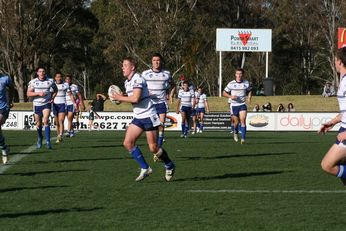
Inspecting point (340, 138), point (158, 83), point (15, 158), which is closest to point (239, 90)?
point (158, 83)

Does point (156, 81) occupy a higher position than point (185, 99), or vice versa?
point (156, 81)

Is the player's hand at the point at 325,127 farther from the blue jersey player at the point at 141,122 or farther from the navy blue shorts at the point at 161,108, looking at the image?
the navy blue shorts at the point at 161,108

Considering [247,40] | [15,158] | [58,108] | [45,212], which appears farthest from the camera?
[247,40]

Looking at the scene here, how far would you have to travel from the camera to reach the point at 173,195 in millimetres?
9773

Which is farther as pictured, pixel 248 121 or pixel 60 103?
pixel 248 121

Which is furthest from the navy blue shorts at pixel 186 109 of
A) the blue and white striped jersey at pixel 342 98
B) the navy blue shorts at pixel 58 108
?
the blue and white striped jersey at pixel 342 98

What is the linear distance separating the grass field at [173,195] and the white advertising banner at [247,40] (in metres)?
38.3

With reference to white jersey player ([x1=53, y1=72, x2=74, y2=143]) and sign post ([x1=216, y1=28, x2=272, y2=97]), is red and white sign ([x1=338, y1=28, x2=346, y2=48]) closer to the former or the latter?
sign post ([x1=216, y1=28, x2=272, y2=97])

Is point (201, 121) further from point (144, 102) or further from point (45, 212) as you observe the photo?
point (45, 212)

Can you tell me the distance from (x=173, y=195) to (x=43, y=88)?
9.64m

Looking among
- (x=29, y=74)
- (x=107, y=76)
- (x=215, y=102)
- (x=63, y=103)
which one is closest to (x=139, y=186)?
(x=63, y=103)

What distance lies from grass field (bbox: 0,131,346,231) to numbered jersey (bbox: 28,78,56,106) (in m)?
3.03

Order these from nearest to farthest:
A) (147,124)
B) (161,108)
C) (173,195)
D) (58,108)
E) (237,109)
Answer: (173,195) → (147,124) → (161,108) → (237,109) → (58,108)

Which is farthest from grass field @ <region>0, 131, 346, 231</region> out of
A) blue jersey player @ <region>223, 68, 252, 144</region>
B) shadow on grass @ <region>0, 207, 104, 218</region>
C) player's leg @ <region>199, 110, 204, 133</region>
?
player's leg @ <region>199, 110, 204, 133</region>
